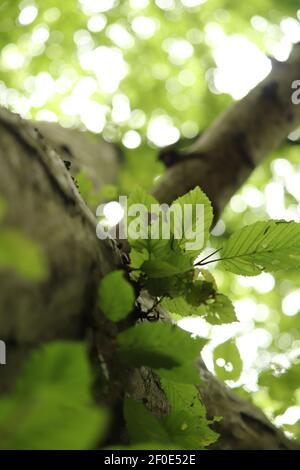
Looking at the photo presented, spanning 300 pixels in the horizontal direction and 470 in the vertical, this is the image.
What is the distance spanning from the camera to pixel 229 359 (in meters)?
1.73

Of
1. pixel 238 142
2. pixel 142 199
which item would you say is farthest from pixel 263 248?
pixel 238 142

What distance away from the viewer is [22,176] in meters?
0.62

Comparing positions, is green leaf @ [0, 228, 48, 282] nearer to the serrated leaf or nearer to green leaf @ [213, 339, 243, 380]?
the serrated leaf

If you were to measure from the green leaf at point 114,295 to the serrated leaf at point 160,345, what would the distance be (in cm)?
4

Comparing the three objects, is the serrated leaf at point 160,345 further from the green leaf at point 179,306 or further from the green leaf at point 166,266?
the green leaf at point 179,306

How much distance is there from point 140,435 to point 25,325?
0.33m

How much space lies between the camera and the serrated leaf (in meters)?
0.71

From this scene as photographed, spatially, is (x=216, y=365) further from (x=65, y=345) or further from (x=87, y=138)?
(x=87, y=138)

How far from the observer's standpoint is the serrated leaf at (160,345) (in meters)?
0.71

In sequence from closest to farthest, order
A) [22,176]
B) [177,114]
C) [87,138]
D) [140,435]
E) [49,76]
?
[22,176] < [140,435] < [87,138] < [49,76] < [177,114]

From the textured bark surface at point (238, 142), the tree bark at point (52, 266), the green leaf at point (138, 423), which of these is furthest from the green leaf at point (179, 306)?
the textured bark surface at point (238, 142)

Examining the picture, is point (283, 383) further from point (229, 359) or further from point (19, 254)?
point (19, 254)

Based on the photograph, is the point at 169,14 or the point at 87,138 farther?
the point at 169,14
